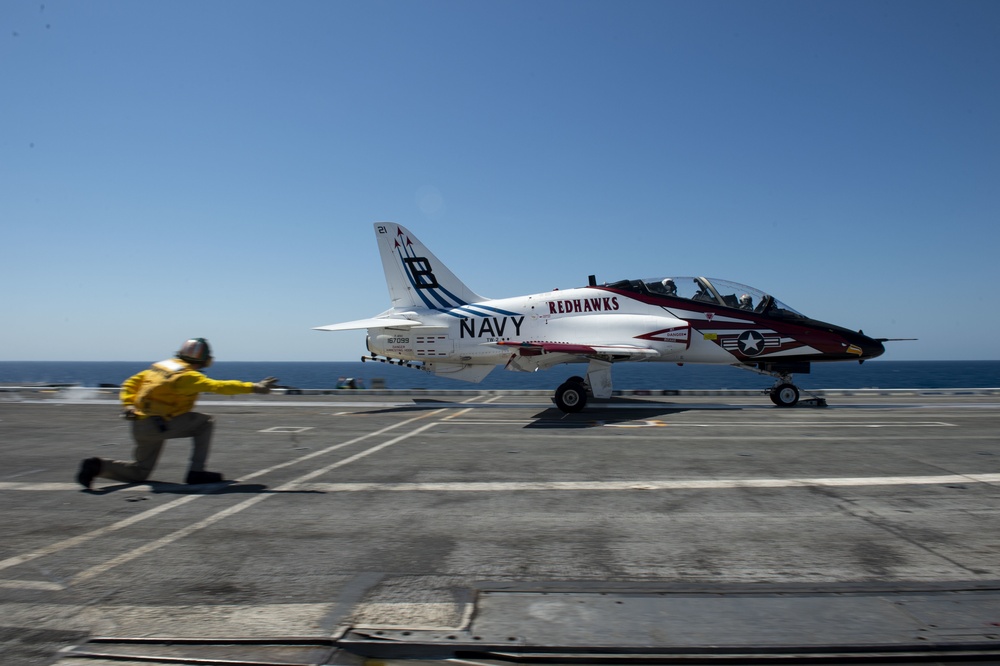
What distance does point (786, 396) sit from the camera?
1627cm

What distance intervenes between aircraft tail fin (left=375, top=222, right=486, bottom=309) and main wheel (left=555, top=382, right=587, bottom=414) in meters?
5.65

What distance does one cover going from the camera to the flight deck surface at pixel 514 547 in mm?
2932

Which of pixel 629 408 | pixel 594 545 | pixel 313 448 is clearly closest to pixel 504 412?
pixel 629 408

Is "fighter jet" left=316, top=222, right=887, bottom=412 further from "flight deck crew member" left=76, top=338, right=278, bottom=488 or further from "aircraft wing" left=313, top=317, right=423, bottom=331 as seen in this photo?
"flight deck crew member" left=76, top=338, right=278, bottom=488

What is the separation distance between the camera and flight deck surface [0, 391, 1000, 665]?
293cm

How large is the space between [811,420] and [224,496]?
11.8 metres

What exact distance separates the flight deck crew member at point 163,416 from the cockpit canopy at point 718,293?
500 inches

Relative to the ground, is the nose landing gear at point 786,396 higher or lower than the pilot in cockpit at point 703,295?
lower

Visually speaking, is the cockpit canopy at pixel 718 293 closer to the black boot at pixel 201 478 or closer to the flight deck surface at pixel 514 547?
the flight deck surface at pixel 514 547

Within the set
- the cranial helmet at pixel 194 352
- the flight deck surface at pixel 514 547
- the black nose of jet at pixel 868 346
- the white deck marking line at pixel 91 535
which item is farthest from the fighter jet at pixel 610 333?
the white deck marking line at pixel 91 535

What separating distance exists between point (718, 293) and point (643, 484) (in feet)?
37.0

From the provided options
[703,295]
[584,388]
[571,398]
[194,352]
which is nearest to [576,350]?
[584,388]

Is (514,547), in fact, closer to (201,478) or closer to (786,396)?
(201,478)

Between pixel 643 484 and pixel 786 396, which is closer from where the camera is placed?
pixel 643 484
